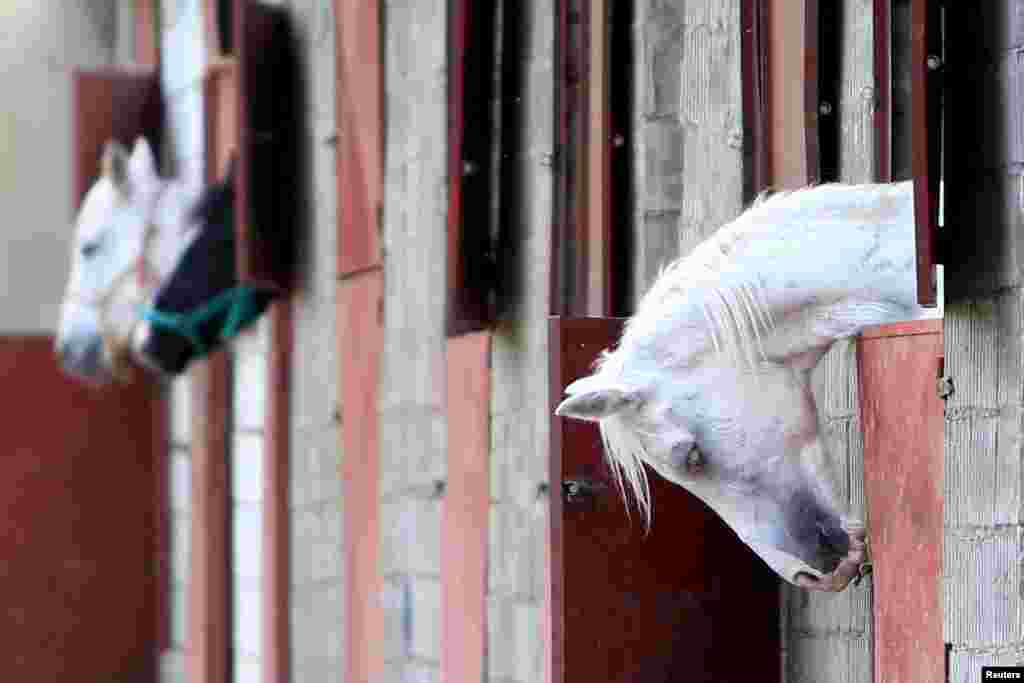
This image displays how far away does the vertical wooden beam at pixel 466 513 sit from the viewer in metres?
4.18

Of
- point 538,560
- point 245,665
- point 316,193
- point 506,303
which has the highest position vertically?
point 316,193

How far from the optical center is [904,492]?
2.74 meters

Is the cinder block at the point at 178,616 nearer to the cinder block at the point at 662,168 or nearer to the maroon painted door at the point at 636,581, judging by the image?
the cinder block at the point at 662,168

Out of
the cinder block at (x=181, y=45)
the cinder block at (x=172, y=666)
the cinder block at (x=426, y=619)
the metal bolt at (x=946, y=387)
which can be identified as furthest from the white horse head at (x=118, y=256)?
the metal bolt at (x=946, y=387)

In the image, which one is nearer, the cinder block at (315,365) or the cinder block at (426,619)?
the cinder block at (426,619)

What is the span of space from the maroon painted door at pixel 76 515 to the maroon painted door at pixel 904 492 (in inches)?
192

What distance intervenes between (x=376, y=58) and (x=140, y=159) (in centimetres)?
193

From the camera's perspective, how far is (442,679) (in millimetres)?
4426

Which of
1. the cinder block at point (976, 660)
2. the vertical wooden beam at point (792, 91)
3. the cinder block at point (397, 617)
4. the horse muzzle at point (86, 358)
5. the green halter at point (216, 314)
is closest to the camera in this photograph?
the cinder block at point (976, 660)

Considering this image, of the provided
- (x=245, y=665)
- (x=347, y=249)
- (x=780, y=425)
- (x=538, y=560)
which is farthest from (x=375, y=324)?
(x=780, y=425)

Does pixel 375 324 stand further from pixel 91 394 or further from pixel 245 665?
pixel 91 394

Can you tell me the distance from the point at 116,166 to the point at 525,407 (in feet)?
9.93

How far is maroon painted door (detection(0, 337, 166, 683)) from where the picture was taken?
286 inches

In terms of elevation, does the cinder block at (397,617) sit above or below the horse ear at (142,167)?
below
